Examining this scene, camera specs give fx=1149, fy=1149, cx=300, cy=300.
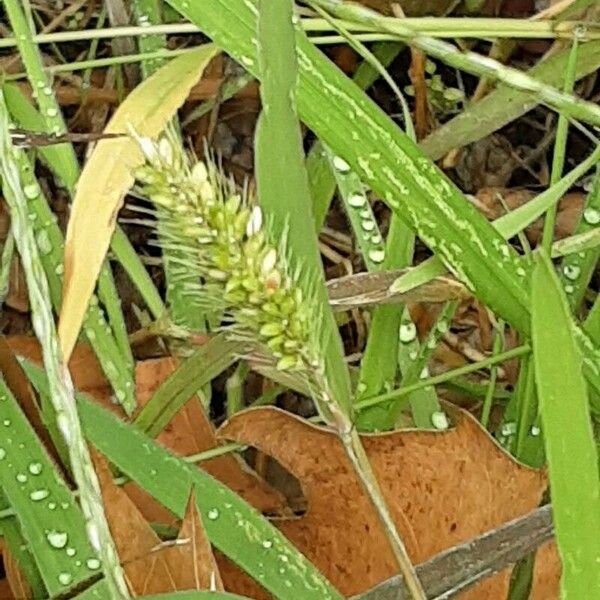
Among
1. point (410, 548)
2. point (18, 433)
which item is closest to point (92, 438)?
point (18, 433)

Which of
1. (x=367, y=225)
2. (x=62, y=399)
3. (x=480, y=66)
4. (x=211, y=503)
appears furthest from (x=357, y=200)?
(x=62, y=399)

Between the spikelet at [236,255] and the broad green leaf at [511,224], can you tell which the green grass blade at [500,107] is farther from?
the spikelet at [236,255]

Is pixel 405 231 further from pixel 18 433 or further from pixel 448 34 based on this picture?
pixel 18 433

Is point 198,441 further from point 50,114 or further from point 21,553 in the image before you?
point 50,114

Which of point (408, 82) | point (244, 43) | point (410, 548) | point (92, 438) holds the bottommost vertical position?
point (410, 548)

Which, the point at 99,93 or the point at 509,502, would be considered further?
the point at 99,93

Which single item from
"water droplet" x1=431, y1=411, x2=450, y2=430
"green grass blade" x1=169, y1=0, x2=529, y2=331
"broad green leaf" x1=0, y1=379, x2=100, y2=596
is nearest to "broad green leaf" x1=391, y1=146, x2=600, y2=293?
"green grass blade" x1=169, y1=0, x2=529, y2=331
